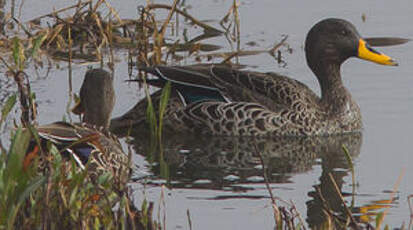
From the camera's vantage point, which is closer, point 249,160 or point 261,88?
point 249,160

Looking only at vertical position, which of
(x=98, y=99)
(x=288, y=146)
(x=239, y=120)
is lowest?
(x=288, y=146)

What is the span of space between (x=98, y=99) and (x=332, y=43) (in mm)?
2904

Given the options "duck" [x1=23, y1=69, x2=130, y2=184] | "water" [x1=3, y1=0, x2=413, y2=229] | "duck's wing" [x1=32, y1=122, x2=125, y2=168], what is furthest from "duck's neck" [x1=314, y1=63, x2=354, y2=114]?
"duck's wing" [x1=32, y1=122, x2=125, y2=168]

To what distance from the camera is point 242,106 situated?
10281 mm

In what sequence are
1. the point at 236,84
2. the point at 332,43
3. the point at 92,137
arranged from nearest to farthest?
the point at 92,137 < the point at 236,84 < the point at 332,43

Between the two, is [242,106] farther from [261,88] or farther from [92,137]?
[92,137]

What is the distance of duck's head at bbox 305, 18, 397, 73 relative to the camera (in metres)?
10.6

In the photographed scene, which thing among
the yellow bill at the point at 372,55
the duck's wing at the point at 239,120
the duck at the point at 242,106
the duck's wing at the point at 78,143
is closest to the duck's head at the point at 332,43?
the yellow bill at the point at 372,55

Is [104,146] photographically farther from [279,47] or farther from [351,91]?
[279,47]

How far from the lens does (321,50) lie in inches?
423

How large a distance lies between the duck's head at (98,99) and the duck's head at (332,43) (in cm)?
269

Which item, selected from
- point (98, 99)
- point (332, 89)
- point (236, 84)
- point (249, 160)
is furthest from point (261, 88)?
point (98, 99)

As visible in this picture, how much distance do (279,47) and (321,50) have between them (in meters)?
1.35

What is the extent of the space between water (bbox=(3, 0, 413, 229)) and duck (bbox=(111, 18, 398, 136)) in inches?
7.8
